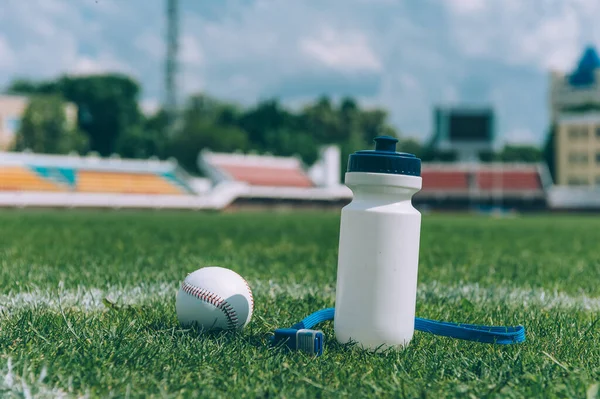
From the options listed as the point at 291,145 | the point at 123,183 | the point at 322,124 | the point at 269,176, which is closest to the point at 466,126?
the point at 269,176

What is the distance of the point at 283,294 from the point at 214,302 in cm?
124

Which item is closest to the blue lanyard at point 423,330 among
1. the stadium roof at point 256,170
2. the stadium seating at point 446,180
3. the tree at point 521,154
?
the stadium roof at point 256,170

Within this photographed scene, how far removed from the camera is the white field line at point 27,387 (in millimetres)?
1813

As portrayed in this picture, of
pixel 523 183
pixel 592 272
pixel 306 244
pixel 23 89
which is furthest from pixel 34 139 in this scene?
pixel 592 272

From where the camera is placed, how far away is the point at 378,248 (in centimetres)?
231

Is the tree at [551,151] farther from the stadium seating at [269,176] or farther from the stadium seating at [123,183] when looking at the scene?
the stadium seating at [123,183]

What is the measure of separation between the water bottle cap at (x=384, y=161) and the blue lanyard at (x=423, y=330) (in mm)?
651

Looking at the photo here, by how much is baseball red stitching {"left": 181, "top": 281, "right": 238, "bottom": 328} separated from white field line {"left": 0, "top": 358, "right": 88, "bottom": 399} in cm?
83

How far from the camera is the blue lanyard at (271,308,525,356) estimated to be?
234 cm

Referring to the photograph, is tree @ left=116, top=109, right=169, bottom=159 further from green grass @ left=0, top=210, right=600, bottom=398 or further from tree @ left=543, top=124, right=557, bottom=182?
green grass @ left=0, top=210, right=600, bottom=398

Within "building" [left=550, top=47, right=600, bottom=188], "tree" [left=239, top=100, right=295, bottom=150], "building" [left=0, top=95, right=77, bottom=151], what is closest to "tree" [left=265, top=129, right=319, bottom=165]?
"tree" [left=239, top=100, right=295, bottom=150]

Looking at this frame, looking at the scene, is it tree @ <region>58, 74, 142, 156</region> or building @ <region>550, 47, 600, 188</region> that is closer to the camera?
building @ <region>550, 47, 600, 188</region>

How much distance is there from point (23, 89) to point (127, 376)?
81.4 m

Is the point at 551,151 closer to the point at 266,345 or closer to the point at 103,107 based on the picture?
the point at 103,107
